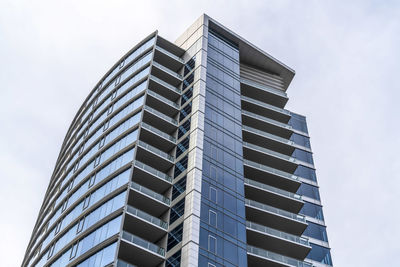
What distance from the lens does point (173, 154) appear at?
5884 cm

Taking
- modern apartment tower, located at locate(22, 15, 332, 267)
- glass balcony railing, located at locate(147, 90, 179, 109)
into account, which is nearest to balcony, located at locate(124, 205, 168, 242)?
modern apartment tower, located at locate(22, 15, 332, 267)

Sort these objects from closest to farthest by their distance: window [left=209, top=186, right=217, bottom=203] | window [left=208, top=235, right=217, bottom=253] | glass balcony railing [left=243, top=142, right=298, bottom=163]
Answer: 1. window [left=208, top=235, right=217, bottom=253]
2. window [left=209, top=186, right=217, bottom=203]
3. glass balcony railing [left=243, top=142, right=298, bottom=163]

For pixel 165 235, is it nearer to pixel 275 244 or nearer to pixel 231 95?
pixel 275 244

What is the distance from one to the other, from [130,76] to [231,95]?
12.8 m

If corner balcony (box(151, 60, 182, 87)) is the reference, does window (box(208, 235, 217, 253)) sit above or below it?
below

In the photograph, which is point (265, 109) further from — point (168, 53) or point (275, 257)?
point (275, 257)

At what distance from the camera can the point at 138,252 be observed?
47281 millimetres

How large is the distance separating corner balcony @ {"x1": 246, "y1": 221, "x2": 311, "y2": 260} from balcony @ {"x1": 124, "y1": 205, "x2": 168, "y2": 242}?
9.57 m

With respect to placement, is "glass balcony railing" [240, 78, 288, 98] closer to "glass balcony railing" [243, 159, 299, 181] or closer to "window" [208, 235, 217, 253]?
"glass balcony railing" [243, 159, 299, 181]

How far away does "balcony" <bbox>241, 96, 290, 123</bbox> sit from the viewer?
72.8m

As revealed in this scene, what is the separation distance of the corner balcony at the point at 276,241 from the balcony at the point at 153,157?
33.3 ft

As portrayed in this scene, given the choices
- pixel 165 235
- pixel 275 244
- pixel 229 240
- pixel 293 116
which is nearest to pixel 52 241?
pixel 165 235

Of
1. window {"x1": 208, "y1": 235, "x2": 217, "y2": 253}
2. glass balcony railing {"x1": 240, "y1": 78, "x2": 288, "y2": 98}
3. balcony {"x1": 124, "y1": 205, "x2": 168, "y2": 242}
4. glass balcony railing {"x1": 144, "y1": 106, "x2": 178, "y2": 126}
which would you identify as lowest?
window {"x1": 208, "y1": 235, "x2": 217, "y2": 253}

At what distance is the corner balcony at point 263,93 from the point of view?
75312mm
